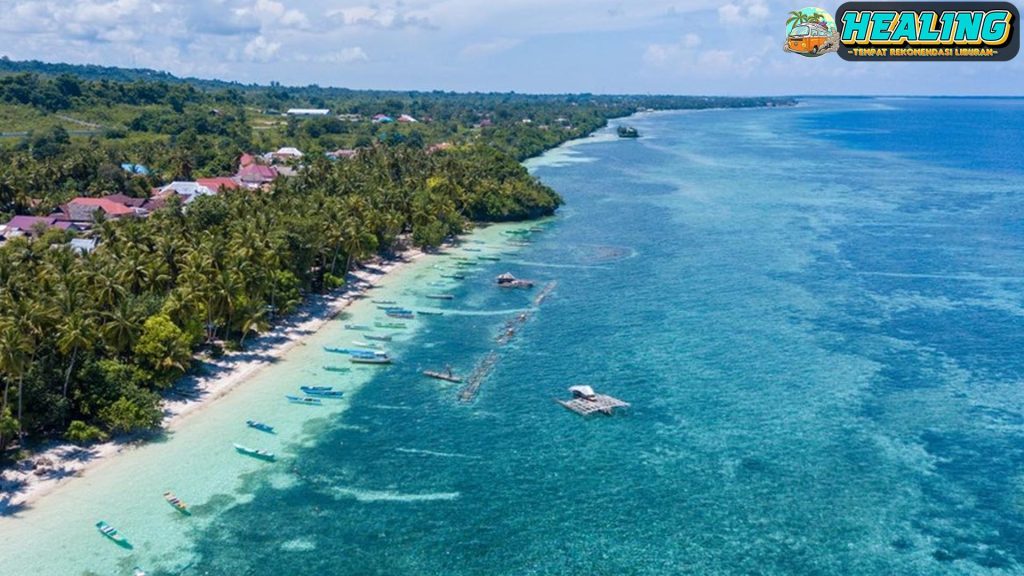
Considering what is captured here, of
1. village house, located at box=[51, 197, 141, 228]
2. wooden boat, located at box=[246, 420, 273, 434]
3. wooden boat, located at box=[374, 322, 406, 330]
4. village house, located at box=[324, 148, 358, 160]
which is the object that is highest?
village house, located at box=[324, 148, 358, 160]

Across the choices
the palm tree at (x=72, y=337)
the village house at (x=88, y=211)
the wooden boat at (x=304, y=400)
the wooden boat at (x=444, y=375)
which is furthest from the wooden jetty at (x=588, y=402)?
the village house at (x=88, y=211)

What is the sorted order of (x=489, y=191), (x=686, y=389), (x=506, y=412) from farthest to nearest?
(x=489, y=191) < (x=686, y=389) < (x=506, y=412)

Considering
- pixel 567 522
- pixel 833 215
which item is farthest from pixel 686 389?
pixel 833 215

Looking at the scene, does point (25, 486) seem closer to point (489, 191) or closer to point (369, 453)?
point (369, 453)

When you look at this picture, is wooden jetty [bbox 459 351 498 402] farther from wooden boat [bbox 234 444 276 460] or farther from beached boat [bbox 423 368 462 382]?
wooden boat [bbox 234 444 276 460]

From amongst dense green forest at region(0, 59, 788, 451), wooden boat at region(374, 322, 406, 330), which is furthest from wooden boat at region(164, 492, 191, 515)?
wooden boat at region(374, 322, 406, 330)

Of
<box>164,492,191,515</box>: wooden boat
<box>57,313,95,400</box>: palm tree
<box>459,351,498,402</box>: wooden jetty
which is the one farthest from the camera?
<box>459,351,498,402</box>: wooden jetty

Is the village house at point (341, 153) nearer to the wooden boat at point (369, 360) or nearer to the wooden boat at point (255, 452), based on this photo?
the wooden boat at point (369, 360)
